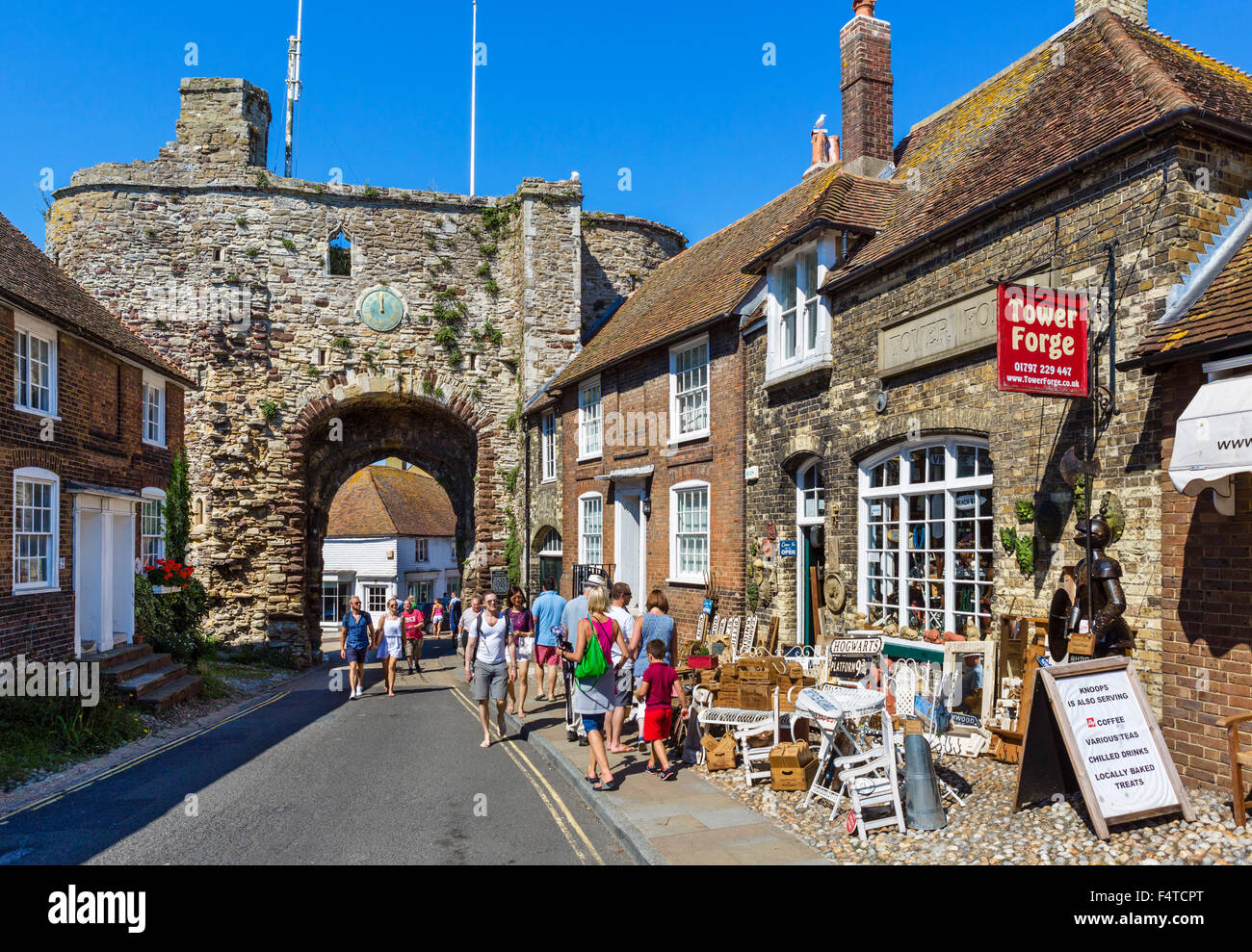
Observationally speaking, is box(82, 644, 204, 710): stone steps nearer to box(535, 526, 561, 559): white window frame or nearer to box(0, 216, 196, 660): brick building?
box(0, 216, 196, 660): brick building

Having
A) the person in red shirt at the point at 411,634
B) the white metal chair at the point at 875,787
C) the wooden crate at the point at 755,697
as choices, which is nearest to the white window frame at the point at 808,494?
the wooden crate at the point at 755,697

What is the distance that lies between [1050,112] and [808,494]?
19.4 feet

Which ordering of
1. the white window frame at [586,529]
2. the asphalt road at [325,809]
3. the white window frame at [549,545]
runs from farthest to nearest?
1. the white window frame at [549,545]
2. the white window frame at [586,529]
3. the asphalt road at [325,809]

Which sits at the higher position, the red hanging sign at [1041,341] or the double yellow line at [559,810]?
the red hanging sign at [1041,341]

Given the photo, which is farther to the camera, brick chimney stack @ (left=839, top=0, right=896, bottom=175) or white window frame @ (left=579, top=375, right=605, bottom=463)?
white window frame @ (left=579, top=375, right=605, bottom=463)

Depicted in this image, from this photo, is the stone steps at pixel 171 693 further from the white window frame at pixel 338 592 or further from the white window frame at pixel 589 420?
the white window frame at pixel 338 592

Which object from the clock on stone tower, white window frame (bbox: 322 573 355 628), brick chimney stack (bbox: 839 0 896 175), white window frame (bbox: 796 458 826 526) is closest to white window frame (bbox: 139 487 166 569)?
the clock on stone tower

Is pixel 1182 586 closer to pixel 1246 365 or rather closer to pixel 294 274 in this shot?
pixel 1246 365

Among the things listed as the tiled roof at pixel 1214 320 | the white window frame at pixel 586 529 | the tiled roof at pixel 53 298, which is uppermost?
the tiled roof at pixel 53 298

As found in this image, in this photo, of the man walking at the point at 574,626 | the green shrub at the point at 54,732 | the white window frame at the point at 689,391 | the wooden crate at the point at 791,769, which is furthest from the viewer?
the white window frame at the point at 689,391

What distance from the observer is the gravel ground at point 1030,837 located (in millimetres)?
5672

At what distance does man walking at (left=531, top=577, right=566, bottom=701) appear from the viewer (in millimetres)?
12695

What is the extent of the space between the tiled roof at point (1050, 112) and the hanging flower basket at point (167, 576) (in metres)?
13.6

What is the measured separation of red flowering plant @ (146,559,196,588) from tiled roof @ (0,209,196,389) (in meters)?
3.86
